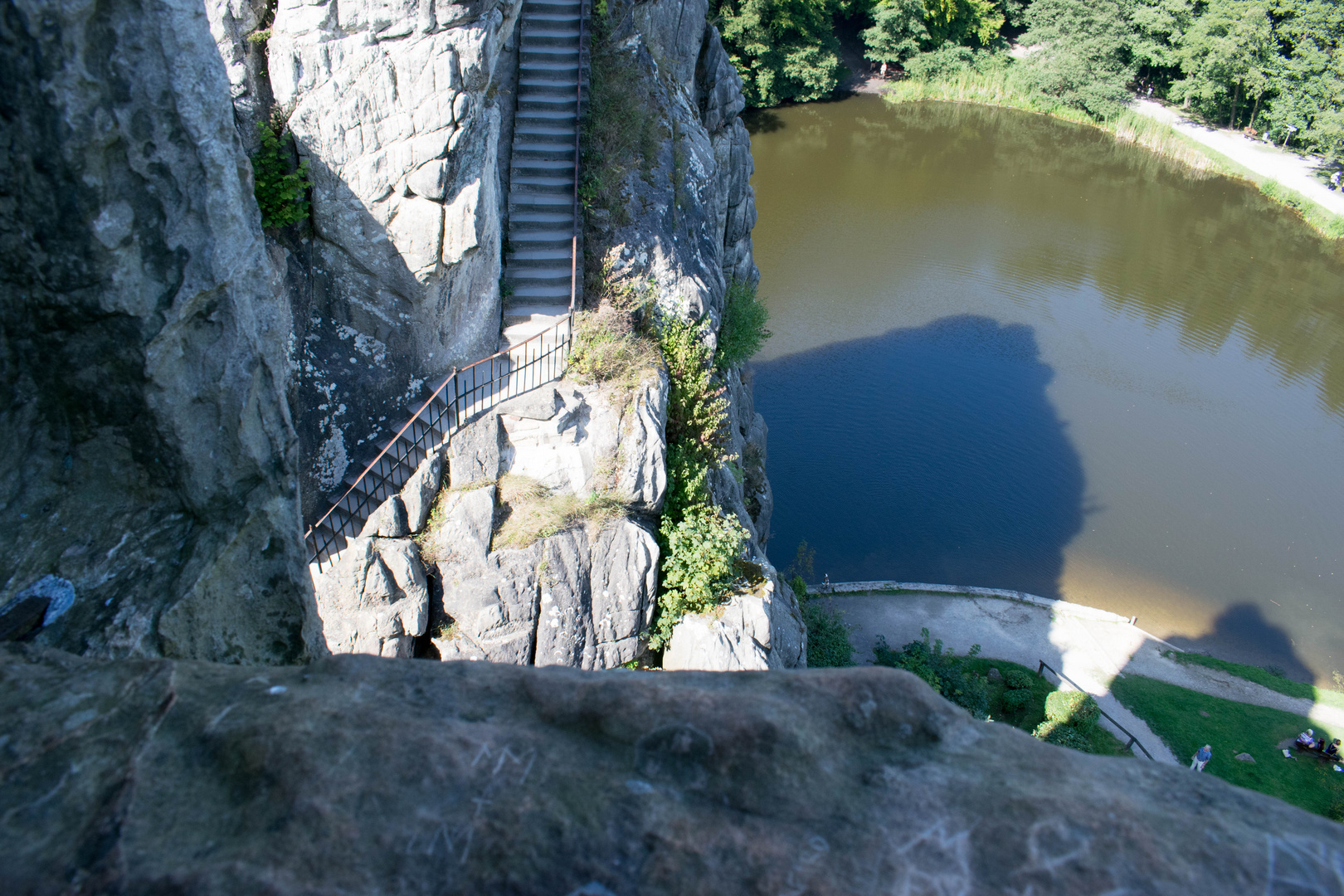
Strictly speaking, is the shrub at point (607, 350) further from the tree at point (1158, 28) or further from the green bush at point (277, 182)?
the tree at point (1158, 28)

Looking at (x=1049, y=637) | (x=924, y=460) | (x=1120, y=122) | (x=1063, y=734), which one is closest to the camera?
(x=1063, y=734)

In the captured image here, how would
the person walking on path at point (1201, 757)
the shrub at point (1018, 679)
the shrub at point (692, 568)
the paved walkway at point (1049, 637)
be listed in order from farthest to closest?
the paved walkway at point (1049, 637) → the shrub at point (1018, 679) → the person walking on path at point (1201, 757) → the shrub at point (692, 568)

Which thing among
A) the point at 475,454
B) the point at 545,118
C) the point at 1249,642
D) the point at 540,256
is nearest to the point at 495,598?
the point at 475,454

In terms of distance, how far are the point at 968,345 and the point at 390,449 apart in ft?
75.5

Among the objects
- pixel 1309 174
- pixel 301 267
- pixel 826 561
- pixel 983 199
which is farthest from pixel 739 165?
pixel 1309 174

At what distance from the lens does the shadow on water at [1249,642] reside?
20.4 meters

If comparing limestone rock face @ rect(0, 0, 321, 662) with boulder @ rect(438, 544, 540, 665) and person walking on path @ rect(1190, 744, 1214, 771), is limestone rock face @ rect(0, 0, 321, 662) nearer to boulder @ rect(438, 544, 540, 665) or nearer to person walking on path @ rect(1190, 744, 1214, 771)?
boulder @ rect(438, 544, 540, 665)

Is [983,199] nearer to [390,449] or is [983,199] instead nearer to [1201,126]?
[1201,126]

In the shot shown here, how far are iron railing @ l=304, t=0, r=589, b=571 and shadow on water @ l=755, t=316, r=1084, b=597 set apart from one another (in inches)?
434

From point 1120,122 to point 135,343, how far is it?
53972 mm

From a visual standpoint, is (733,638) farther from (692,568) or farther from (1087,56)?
(1087,56)

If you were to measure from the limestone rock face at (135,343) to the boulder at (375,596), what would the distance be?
15.9 feet

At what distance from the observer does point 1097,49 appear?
47719mm

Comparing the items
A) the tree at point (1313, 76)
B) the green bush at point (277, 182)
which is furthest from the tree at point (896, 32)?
the green bush at point (277, 182)
